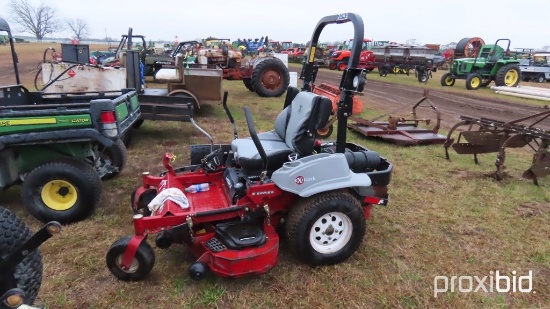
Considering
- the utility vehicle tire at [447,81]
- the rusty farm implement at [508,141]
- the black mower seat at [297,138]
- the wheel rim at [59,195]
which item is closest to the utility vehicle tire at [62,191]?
the wheel rim at [59,195]

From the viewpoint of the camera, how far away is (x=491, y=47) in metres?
16.8

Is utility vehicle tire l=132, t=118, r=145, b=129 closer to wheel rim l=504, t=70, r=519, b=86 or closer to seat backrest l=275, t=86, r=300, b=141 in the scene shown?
seat backrest l=275, t=86, r=300, b=141

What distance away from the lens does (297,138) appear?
327 cm

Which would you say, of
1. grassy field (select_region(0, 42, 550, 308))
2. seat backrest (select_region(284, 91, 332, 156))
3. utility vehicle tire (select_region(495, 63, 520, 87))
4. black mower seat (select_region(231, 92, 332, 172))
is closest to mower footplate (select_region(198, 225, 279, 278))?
grassy field (select_region(0, 42, 550, 308))

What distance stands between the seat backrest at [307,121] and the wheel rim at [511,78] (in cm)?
1664

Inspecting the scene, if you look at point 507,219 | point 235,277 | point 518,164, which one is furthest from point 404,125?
point 235,277

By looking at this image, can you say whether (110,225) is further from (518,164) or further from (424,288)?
(518,164)

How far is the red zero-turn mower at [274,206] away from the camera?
281 cm

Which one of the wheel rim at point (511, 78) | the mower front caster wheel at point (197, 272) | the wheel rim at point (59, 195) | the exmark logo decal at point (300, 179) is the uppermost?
the wheel rim at point (511, 78)

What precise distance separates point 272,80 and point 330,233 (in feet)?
29.9

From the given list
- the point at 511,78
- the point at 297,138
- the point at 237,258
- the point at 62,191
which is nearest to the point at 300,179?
the point at 297,138

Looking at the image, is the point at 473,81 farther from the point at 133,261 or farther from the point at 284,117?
the point at 133,261

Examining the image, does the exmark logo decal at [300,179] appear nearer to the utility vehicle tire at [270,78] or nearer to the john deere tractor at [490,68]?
the utility vehicle tire at [270,78]

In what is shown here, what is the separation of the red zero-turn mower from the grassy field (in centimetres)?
18
